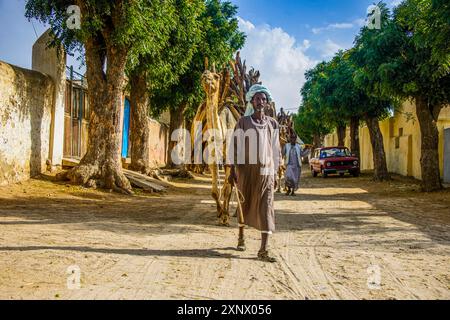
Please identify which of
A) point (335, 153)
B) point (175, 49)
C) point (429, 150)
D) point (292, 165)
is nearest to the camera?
point (292, 165)

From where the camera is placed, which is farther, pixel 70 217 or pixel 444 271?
pixel 70 217

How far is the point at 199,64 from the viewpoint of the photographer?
2372 centimetres

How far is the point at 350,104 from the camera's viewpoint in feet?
87.5

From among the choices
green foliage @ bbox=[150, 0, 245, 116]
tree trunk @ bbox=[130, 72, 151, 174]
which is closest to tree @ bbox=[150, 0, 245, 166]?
green foliage @ bbox=[150, 0, 245, 116]

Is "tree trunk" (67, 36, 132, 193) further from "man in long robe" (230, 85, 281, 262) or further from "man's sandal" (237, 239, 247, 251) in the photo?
"man in long robe" (230, 85, 281, 262)

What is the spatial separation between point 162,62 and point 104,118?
402 cm

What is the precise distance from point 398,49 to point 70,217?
1186 centimetres

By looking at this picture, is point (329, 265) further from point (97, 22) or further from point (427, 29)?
point (97, 22)

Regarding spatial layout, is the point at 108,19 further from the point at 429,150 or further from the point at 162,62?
the point at 429,150

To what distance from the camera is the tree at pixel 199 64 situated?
23.3m

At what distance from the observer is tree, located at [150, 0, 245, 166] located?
76.6 feet

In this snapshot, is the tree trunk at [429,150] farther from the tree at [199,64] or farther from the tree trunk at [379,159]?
Result: the tree at [199,64]

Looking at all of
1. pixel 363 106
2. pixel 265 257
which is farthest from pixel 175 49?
pixel 265 257
